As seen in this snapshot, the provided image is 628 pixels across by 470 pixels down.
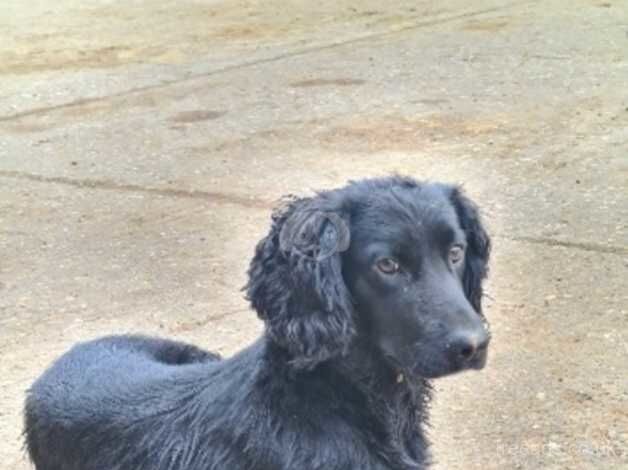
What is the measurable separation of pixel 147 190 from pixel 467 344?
16.3ft

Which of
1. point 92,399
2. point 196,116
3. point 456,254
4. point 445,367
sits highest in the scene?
point 456,254

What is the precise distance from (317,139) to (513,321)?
349 centimetres

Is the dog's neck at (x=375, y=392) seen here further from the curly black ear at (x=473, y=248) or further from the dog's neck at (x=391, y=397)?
the curly black ear at (x=473, y=248)

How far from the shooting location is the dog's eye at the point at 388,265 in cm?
311

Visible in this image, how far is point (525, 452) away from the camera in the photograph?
441 centimetres

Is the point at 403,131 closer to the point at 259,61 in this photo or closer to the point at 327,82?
the point at 327,82

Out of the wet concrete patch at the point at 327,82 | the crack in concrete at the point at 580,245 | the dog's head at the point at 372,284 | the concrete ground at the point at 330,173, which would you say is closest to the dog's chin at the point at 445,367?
the dog's head at the point at 372,284

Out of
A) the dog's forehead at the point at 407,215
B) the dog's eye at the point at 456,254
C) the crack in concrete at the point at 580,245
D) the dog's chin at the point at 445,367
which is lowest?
the crack in concrete at the point at 580,245

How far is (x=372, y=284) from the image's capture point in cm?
311

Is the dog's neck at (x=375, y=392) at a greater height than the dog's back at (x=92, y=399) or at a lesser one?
greater

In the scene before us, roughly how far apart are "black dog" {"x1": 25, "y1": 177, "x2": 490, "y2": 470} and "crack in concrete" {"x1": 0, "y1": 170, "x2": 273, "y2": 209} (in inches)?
149

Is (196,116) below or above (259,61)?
above

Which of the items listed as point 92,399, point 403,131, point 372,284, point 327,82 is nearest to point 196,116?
point 327,82

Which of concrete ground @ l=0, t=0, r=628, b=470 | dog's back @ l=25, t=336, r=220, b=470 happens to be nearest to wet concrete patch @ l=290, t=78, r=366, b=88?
concrete ground @ l=0, t=0, r=628, b=470
